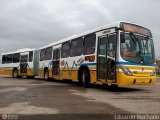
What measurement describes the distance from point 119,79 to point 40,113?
6184mm

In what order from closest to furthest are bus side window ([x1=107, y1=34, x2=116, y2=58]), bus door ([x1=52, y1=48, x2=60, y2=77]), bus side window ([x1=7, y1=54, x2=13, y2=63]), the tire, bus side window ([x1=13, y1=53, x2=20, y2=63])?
bus side window ([x1=107, y1=34, x2=116, y2=58]) → the tire → bus door ([x1=52, y1=48, x2=60, y2=77]) → bus side window ([x1=13, y1=53, x2=20, y2=63]) → bus side window ([x1=7, y1=54, x2=13, y2=63])

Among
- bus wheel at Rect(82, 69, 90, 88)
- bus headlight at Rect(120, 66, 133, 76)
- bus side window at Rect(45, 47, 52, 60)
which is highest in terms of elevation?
bus side window at Rect(45, 47, 52, 60)

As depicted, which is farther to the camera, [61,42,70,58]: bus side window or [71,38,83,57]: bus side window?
[61,42,70,58]: bus side window

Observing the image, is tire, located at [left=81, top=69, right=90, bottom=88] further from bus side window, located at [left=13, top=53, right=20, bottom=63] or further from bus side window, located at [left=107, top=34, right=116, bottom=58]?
bus side window, located at [left=13, top=53, right=20, bottom=63]

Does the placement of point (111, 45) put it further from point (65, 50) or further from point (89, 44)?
point (65, 50)

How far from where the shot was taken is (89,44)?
16.6 meters

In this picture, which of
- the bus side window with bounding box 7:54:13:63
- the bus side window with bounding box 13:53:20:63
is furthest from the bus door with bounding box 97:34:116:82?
the bus side window with bounding box 7:54:13:63

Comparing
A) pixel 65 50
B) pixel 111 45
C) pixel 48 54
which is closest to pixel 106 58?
pixel 111 45

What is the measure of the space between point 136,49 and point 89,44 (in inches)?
121

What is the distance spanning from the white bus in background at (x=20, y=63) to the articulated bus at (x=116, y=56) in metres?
11.5

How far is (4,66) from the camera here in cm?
3447

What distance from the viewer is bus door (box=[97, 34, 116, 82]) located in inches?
559

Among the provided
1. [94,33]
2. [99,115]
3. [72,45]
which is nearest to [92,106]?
[99,115]

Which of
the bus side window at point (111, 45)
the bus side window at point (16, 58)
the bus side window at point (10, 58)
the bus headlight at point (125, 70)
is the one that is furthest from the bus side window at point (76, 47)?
the bus side window at point (10, 58)
